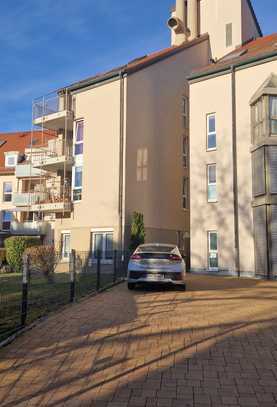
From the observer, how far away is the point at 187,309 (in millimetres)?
9922

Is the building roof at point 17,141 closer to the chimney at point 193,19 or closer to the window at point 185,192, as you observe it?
the chimney at point 193,19

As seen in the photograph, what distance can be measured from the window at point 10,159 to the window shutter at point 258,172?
24.2 meters

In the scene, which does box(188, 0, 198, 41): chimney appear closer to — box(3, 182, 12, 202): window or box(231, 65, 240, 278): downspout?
box(231, 65, 240, 278): downspout

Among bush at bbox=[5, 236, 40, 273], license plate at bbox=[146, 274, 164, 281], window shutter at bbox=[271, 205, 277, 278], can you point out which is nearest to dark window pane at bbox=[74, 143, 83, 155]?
bush at bbox=[5, 236, 40, 273]

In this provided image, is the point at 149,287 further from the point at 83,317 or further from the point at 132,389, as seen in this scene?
the point at 132,389

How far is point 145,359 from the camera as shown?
6.04m

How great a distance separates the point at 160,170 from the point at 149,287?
41.0 ft

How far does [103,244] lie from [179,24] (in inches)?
719

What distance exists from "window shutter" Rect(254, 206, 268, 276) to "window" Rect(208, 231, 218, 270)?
7.83 feet

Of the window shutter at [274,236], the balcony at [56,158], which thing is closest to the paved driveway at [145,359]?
the window shutter at [274,236]

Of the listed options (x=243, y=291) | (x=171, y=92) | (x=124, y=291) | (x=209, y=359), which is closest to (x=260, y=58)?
(x=171, y=92)

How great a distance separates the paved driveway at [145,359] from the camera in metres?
4.72

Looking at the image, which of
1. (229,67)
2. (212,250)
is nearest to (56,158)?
(212,250)

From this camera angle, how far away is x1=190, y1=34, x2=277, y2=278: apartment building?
19.1 m
